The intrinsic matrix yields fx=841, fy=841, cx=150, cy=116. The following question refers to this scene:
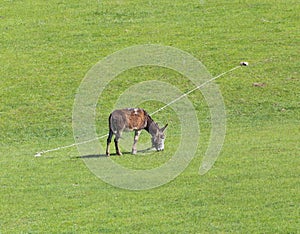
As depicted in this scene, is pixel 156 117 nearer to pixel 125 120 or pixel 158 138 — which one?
pixel 158 138

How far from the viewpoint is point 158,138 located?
82.6 feet

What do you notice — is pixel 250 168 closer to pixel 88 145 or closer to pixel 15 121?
pixel 88 145

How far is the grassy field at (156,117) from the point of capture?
19.1 m

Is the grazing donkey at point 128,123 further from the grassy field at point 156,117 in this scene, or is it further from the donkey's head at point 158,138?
the grassy field at point 156,117

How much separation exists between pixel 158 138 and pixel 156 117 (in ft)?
21.8

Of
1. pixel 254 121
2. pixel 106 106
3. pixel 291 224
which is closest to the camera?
pixel 291 224

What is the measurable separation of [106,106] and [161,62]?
16.1 feet

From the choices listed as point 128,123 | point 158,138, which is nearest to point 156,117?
point 158,138

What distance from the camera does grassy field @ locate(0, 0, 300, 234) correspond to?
19062 millimetres

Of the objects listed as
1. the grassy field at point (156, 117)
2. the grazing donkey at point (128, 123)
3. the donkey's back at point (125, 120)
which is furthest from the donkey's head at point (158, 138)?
the donkey's back at point (125, 120)

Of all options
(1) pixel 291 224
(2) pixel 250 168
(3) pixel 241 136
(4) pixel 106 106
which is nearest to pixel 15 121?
(4) pixel 106 106

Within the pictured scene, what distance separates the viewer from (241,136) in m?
28.0

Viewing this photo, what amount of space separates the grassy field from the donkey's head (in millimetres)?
347

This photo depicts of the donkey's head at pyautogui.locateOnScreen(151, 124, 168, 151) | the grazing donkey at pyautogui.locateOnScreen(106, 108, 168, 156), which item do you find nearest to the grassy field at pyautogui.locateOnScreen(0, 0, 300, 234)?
the donkey's head at pyautogui.locateOnScreen(151, 124, 168, 151)
